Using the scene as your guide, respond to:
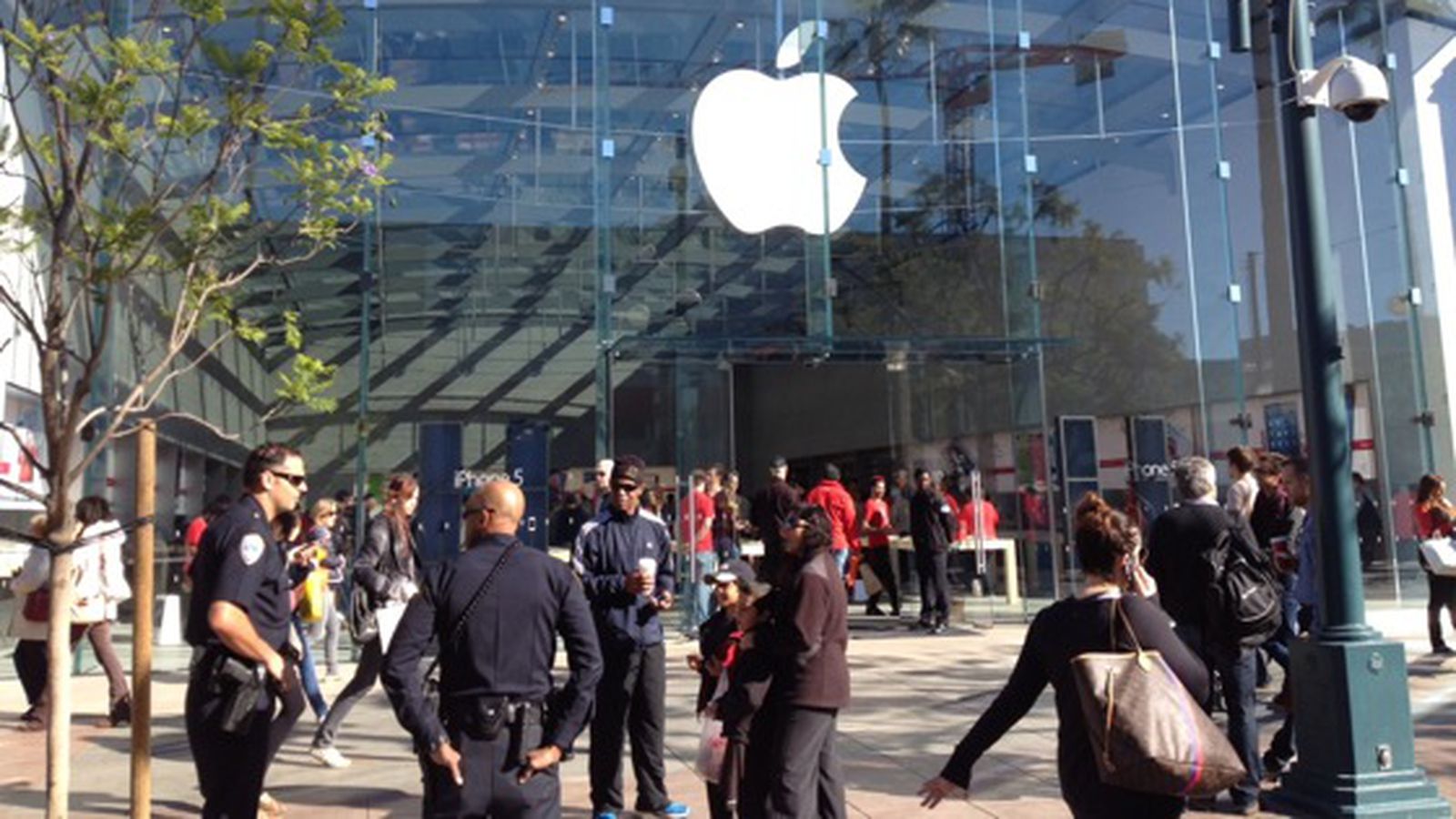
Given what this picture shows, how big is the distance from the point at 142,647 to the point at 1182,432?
46.2ft

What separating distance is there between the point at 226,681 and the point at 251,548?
0.46m

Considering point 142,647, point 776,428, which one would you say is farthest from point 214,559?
point 776,428

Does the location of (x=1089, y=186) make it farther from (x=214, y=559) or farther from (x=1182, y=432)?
(x=214, y=559)

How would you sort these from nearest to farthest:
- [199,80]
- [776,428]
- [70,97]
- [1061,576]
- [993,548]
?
[70,97] < [199,80] < [1061,576] < [993,548] < [776,428]

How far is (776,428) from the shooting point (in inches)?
823

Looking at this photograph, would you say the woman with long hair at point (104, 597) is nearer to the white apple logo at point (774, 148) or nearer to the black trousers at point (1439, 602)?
the white apple logo at point (774, 148)

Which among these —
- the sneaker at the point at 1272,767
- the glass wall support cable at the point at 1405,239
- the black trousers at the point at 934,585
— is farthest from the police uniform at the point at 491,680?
the glass wall support cable at the point at 1405,239

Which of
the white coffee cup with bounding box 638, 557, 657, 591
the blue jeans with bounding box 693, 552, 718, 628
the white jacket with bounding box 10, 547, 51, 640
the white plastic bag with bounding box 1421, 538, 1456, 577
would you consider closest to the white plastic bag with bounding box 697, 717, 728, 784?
the white coffee cup with bounding box 638, 557, 657, 591

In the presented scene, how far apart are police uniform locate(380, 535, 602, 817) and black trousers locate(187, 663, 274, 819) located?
3.33 ft

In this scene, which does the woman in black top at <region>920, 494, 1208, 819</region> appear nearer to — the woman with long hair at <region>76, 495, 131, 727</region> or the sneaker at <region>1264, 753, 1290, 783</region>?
the sneaker at <region>1264, 753, 1290, 783</region>

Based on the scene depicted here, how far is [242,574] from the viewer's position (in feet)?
13.9

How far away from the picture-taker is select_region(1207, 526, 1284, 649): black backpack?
585cm

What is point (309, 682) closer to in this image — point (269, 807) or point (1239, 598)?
point (269, 807)

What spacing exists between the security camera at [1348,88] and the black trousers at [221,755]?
5.53 meters
